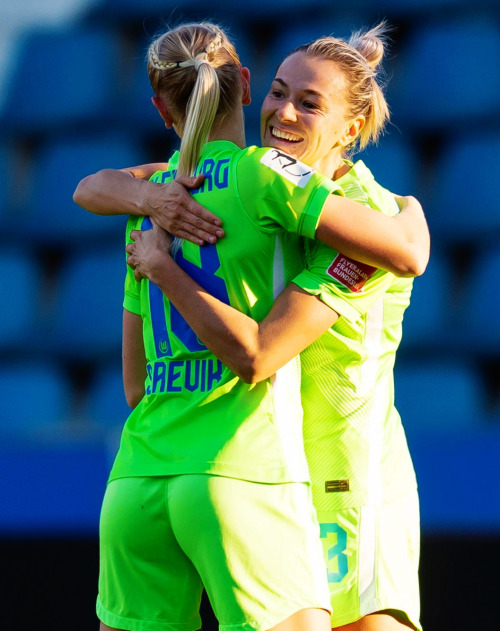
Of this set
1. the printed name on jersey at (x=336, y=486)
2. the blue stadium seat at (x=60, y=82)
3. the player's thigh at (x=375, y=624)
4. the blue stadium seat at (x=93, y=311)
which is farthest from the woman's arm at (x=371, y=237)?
the blue stadium seat at (x=60, y=82)

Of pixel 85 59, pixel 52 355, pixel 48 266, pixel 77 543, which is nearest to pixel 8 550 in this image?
pixel 77 543

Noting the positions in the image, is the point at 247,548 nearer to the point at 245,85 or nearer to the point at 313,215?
the point at 313,215

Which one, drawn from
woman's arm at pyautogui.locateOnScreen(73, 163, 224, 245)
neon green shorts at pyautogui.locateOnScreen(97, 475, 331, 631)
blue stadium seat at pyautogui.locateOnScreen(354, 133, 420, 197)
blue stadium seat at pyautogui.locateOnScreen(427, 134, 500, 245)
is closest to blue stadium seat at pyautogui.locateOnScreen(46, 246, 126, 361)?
blue stadium seat at pyautogui.locateOnScreen(354, 133, 420, 197)

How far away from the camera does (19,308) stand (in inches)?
183

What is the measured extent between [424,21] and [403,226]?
3554mm

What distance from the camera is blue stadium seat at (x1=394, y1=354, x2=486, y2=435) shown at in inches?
148

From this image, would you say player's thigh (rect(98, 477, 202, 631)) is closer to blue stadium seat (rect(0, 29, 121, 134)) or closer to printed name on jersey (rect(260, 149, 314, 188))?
printed name on jersey (rect(260, 149, 314, 188))

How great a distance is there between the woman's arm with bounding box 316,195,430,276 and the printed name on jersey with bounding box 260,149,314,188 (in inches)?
2.1

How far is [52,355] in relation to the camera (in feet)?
14.9

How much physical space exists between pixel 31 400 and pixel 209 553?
2924mm

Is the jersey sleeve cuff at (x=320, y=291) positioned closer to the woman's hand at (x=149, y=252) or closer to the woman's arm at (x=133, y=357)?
the woman's hand at (x=149, y=252)

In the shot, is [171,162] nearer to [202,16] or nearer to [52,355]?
[52,355]

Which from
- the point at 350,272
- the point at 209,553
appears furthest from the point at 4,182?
the point at 209,553

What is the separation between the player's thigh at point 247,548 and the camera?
56.8 inches
